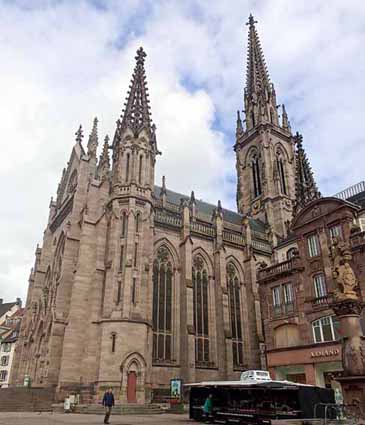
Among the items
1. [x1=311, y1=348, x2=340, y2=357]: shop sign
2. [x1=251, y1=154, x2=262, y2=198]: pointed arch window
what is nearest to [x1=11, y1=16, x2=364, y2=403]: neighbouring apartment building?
[x1=311, y1=348, x2=340, y2=357]: shop sign

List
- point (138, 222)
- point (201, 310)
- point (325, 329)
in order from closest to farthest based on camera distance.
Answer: point (325, 329), point (138, 222), point (201, 310)

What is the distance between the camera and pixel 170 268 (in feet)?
118

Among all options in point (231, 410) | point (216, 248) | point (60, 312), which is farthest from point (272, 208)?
point (231, 410)

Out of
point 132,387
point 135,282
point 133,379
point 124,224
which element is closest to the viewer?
point 132,387

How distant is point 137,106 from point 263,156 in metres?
23.3

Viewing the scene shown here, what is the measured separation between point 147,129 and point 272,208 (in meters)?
22.2

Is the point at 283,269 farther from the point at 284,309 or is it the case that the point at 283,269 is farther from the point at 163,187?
the point at 163,187

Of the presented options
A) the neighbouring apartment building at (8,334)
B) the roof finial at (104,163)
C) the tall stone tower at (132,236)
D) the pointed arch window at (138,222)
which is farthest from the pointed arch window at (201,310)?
the neighbouring apartment building at (8,334)

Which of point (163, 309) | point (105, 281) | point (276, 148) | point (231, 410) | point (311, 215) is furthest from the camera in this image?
point (276, 148)

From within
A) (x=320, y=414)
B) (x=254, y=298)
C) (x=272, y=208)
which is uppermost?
(x=272, y=208)

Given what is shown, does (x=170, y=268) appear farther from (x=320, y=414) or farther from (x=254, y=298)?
(x=320, y=414)

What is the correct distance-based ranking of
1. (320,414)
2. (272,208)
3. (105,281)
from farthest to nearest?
(272,208) < (105,281) < (320,414)

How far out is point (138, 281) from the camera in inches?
1219

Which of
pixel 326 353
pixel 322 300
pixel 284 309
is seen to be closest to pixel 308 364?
pixel 326 353
